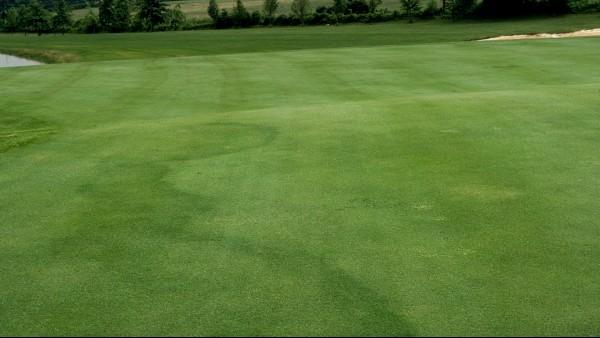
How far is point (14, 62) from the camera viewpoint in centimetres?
5747

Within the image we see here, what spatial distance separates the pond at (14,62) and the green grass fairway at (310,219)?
4338 centimetres

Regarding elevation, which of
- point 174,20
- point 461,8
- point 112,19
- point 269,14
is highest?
point 112,19

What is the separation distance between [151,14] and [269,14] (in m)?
20.0

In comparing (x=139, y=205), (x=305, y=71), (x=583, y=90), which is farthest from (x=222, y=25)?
(x=139, y=205)

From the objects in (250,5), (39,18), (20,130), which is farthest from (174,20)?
(20,130)

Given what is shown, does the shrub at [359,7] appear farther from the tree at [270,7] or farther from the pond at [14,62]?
the pond at [14,62]

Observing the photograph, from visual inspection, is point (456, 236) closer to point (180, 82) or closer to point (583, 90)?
Result: point (583, 90)

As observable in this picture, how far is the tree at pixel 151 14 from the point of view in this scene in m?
102

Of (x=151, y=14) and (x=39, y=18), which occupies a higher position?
(x=39, y=18)

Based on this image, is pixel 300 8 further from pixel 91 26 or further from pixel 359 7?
pixel 91 26

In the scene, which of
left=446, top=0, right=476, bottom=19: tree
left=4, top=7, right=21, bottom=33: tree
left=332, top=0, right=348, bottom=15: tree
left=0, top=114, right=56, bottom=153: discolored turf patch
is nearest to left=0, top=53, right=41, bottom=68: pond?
left=0, top=114, right=56, bottom=153: discolored turf patch

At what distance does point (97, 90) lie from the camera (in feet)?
61.9

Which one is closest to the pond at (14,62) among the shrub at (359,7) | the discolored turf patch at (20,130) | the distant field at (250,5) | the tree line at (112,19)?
the tree line at (112,19)

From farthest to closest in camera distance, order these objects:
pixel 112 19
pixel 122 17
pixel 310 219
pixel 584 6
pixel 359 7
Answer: pixel 122 17, pixel 112 19, pixel 359 7, pixel 584 6, pixel 310 219
